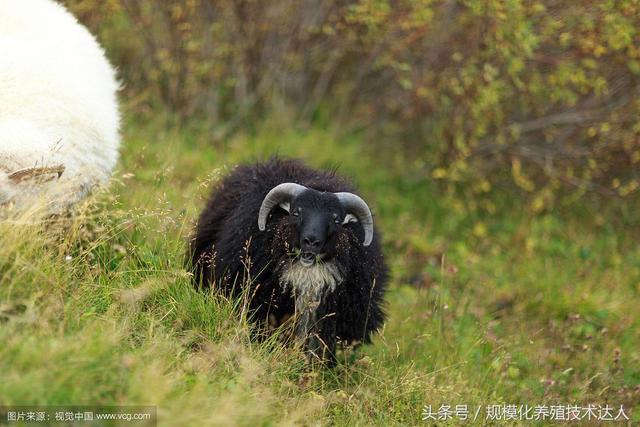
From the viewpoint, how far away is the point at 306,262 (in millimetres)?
5242

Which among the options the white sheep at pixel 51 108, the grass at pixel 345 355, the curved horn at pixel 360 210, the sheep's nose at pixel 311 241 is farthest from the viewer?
the curved horn at pixel 360 210

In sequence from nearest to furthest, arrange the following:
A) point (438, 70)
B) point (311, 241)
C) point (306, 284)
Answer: point (311, 241), point (306, 284), point (438, 70)

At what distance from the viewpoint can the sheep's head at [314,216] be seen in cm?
523

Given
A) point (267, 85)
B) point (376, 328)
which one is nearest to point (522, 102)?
point (267, 85)

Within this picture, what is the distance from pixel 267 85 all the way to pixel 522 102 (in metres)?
3.24

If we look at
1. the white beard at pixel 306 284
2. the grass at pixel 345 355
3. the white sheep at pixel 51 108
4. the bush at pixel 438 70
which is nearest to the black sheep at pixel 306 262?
the white beard at pixel 306 284

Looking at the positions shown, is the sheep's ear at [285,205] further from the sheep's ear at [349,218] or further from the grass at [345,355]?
the grass at [345,355]

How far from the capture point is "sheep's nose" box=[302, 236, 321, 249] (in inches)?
204

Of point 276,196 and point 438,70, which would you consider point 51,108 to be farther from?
point 438,70

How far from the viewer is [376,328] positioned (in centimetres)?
581

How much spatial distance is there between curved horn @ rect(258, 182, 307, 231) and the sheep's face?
0.05 m

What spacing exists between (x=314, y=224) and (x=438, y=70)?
5.08 metres

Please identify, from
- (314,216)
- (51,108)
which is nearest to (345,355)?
(314,216)

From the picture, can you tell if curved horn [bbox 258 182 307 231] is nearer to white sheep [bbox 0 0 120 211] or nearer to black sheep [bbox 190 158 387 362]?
black sheep [bbox 190 158 387 362]
